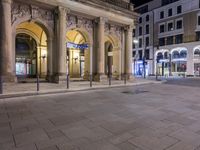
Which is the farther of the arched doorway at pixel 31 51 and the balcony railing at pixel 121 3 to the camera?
the arched doorway at pixel 31 51

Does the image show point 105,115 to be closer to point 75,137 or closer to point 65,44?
point 75,137

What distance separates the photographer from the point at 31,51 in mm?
20766

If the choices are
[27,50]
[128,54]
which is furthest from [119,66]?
[27,50]

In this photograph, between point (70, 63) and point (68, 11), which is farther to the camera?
point (70, 63)

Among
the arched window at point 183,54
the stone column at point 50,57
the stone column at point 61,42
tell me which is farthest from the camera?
the arched window at point 183,54

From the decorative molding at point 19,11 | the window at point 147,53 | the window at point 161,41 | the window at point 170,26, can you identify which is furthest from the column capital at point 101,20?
the window at point 147,53

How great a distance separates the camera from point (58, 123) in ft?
14.6

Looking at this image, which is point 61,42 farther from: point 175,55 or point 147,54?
point 147,54

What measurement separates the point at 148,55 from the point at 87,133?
42.5 metres

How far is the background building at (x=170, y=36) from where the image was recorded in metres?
34.2

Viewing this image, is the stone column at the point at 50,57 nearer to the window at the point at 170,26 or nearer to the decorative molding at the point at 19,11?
the decorative molding at the point at 19,11

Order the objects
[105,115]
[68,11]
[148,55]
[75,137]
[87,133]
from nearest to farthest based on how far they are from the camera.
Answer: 1. [75,137]
2. [87,133]
3. [105,115]
4. [68,11]
5. [148,55]

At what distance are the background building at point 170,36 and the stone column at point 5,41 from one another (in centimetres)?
2857

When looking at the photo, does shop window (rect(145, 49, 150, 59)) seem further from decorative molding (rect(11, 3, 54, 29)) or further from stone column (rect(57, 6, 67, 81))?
decorative molding (rect(11, 3, 54, 29))
